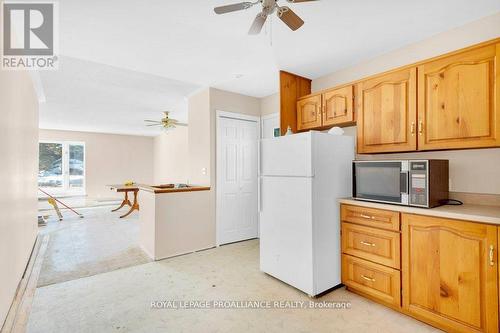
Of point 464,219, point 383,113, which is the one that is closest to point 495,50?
point 383,113

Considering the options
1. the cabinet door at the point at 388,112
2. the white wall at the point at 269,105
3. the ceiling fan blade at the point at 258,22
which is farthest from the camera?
the white wall at the point at 269,105

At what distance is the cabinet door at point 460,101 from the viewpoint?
182 centimetres

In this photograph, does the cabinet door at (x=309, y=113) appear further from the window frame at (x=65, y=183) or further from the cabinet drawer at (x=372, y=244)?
the window frame at (x=65, y=183)

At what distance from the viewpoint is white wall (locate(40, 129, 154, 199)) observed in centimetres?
839

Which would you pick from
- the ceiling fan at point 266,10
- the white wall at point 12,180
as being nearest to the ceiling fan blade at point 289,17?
the ceiling fan at point 266,10

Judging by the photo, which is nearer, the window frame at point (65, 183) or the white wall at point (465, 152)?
the white wall at point (465, 152)

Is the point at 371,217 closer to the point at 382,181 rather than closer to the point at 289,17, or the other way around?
the point at 382,181

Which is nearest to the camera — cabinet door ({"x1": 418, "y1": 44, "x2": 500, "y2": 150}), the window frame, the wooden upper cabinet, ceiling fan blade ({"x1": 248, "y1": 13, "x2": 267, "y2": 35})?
ceiling fan blade ({"x1": 248, "y1": 13, "x2": 267, "y2": 35})

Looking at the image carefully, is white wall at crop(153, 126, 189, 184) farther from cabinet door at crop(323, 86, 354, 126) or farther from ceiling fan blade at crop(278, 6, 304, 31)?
ceiling fan blade at crop(278, 6, 304, 31)

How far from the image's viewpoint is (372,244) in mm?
2236

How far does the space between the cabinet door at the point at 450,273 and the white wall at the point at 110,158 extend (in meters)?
9.24

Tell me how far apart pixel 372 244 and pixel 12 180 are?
328 centimetres

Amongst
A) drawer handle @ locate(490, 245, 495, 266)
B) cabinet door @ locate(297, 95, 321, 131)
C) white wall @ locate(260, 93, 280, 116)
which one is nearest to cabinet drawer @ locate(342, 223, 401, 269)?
drawer handle @ locate(490, 245, 495, 266)

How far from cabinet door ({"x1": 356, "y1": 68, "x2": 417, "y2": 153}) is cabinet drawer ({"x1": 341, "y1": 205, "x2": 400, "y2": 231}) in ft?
2.07
